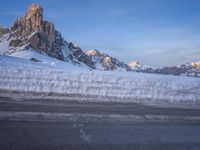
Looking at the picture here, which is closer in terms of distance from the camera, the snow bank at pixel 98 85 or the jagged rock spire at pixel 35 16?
the snow bank at pixel 98 85

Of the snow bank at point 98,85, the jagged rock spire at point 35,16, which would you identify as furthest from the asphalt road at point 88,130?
the jagged rock spire at point 35,16

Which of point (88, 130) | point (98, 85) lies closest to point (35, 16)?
point (98, 85)

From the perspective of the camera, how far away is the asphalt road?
5.23 m

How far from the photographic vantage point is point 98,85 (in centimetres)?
1420

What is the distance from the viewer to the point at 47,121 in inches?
257

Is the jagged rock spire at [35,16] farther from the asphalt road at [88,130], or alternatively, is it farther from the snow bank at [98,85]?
the asphalt road at [88,130]

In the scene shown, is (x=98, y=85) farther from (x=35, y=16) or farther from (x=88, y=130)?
(x=35, y=16)

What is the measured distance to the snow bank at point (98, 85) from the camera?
13.1m

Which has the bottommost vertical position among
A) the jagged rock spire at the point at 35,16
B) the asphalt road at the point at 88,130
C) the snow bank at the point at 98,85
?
the asphalt road at the point at 88,130

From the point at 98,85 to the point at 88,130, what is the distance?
804 cm

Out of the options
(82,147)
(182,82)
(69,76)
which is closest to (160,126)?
(82,147)

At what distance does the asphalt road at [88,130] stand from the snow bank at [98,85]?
5.05 m

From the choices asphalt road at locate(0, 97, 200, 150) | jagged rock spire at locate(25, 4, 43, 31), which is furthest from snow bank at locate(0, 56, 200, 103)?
jagged rock spire at locate(25, 4, 43, 31)

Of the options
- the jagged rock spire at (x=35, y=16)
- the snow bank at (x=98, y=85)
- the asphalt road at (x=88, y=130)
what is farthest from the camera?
the jagged rock spire at (x=35, y=16)
